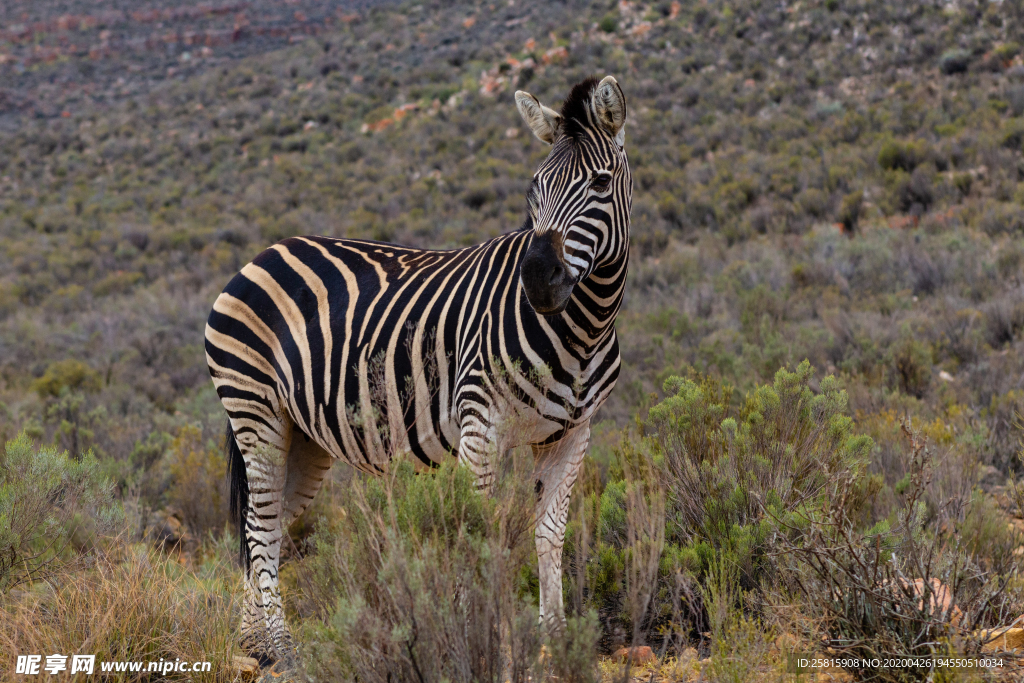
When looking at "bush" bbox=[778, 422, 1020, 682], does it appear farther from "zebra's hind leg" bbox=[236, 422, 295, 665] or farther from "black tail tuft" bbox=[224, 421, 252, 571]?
"black tail tuft" bbox=[224, 421, 252, 571]

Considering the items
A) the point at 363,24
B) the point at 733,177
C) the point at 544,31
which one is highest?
the point at 363,24

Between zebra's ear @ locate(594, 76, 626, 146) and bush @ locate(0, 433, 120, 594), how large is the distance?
132 inches

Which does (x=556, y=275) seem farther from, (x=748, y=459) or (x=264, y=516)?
(x=264, y=516)

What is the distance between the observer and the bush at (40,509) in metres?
3.60

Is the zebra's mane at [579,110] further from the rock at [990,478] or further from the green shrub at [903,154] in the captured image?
the green shrub at [903,154]

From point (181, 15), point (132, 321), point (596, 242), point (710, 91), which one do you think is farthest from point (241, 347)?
point (181, 15)

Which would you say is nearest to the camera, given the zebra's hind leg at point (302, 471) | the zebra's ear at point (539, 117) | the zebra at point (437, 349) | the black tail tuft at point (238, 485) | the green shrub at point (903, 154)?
the zebra at point (437, 349)

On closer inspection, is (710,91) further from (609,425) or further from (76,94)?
(76,94)

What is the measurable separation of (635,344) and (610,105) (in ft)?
21.3

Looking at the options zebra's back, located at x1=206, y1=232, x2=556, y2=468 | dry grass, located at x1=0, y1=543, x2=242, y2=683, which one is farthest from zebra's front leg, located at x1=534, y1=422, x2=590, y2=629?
dry grass, located at x1=0, y1=543, x2=242, y2=683

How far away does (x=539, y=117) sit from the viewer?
3.50m

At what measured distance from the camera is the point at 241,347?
4.45 m

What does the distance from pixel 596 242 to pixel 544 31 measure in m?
29.4

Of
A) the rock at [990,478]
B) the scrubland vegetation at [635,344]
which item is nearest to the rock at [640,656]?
the scrubland vegetation at [635,344]
